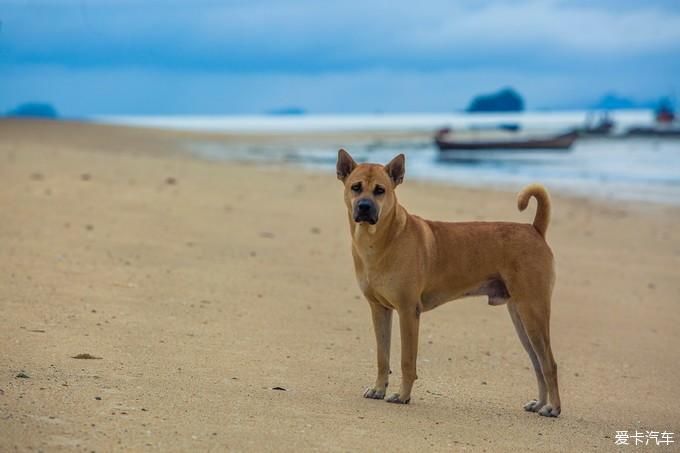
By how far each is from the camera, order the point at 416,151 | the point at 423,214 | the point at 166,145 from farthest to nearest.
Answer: the point at 416,151 < the point at 166,145 < the point at 423,214

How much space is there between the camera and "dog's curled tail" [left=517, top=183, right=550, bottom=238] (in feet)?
20.9

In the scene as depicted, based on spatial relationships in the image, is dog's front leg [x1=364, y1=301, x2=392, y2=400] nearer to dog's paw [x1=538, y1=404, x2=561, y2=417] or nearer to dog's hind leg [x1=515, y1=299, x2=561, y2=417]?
dog's hind leg [x1=515, y1=299, x2=561, y2=417]

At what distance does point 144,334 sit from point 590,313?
15.8 ft

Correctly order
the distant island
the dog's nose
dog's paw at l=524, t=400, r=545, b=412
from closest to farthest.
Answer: the dog's nose → dog's paw at l=524, t=400, r=545, b=412 → the distant island

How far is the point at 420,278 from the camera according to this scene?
237 inches

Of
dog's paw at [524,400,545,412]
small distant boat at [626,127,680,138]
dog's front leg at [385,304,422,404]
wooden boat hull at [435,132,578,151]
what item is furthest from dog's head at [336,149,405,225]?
small distant boat at [626,127,680,138]

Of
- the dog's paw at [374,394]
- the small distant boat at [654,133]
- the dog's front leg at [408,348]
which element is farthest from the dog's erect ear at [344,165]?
the small distant boat at [654,133]

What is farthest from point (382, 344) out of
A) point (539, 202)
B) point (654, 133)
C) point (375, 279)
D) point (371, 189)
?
point (654, 133)

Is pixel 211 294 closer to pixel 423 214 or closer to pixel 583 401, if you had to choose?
pixel 583 401

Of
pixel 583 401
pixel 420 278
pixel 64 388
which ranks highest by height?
pixel 420 278

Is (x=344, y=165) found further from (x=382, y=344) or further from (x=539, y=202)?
(x=539, y=202)

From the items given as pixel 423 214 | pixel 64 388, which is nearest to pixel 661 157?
pixel 423 214

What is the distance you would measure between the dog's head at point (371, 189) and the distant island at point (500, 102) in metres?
182

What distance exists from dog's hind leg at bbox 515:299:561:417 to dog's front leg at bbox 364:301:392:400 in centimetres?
91
